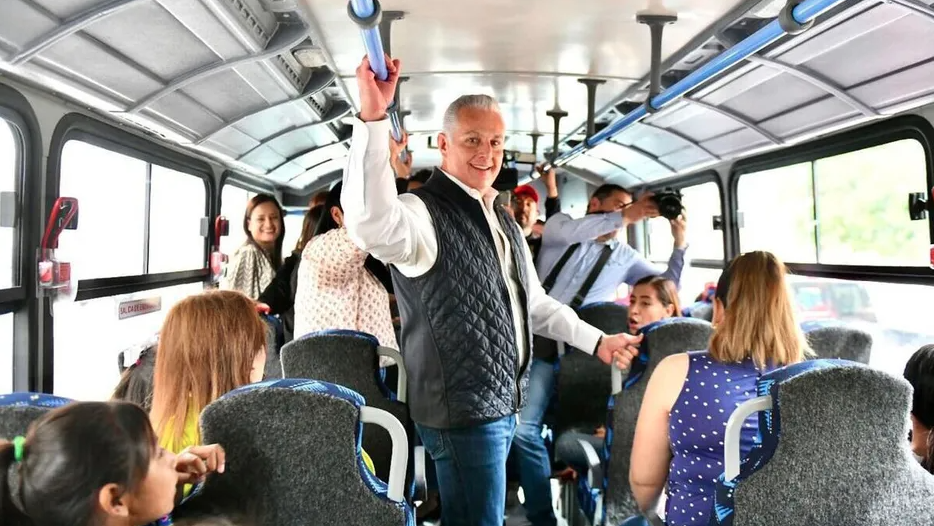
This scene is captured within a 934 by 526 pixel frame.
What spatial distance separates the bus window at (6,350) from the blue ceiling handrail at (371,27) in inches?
91.8

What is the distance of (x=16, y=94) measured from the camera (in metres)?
2.81

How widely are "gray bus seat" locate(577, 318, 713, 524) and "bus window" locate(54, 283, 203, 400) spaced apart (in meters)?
1.93

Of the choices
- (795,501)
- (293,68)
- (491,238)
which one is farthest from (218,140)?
(795,501)

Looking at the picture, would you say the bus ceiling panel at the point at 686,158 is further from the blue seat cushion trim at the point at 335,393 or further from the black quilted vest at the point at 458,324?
the blue seat cushion trim at the point at 335,393

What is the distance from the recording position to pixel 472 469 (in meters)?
1.89

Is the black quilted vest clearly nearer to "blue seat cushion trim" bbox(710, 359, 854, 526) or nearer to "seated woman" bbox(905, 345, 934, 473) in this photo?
"blue seat cushion trim" bbox(710, 359, 854, 526)

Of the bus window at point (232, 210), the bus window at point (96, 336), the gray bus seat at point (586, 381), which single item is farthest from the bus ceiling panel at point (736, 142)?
the bus window at point (232, 210)

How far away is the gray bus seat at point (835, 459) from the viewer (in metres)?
1.42

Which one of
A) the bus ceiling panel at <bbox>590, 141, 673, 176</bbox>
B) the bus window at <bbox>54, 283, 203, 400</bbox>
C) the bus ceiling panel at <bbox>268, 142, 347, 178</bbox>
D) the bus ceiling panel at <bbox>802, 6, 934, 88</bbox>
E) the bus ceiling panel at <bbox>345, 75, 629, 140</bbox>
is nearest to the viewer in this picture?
the bus ceiling panel at <bbox>802, 6, 934, 88</bbox>

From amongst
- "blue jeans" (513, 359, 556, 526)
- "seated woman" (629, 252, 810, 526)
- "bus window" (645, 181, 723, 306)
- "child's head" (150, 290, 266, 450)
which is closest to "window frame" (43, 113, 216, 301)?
"child's head" (150, 290, 266, 450)

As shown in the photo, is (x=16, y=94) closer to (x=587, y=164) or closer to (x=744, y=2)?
(x=744, y=2)

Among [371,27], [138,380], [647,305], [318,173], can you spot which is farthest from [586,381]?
[318,173]

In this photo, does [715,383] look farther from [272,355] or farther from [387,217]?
[272,355]

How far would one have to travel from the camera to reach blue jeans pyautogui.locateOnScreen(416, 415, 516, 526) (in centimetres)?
189
